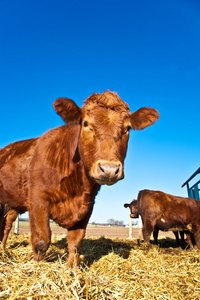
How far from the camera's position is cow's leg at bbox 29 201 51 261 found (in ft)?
12.0

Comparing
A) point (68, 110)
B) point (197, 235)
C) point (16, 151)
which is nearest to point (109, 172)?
point (68, 110)

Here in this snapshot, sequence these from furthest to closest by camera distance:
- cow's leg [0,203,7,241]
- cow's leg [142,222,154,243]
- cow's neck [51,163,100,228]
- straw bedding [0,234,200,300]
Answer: cow's leg [142,222,154,243]
cow's leg [0,203,7,241]
cow's neck [51,163,100,228]
straw bedding [0,234,200,300]

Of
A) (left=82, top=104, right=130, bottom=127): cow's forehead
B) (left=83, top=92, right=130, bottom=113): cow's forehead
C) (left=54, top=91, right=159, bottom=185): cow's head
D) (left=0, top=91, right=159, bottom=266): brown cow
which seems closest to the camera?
(left=54, top=91, right=159, bottom=185): cow's head

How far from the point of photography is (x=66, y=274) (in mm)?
2449

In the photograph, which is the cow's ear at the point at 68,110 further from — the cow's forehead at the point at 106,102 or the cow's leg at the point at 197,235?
the cow's leg at the point at 197,235

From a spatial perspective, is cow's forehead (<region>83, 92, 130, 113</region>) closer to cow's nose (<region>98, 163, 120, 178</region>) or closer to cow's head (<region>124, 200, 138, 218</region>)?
cow's nose (<region>98, 163, 120, 178</region>)

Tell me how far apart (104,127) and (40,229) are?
1.71 meters

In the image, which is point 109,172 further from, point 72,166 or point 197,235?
point 197,235

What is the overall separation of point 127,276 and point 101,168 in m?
1.80

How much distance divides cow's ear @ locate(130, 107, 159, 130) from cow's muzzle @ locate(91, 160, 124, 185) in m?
1.31

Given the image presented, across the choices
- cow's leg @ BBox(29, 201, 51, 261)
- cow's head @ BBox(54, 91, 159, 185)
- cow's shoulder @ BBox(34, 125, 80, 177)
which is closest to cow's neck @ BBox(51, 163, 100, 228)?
cow's shoulder @ BBox(34, 125, 80, 177)

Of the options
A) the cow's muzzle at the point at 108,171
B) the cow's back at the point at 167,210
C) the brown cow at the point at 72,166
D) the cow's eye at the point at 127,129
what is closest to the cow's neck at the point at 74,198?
the brown cow at the point at 72,166

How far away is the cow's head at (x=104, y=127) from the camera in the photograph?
3.01 meters

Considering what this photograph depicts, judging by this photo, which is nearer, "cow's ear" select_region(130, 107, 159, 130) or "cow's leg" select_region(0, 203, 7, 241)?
"cow's ear" select_region(130, 107, 159, 130)
